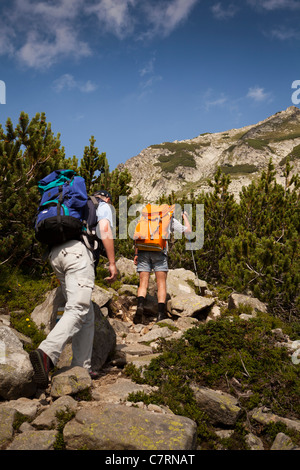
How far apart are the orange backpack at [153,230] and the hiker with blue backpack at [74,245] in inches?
103

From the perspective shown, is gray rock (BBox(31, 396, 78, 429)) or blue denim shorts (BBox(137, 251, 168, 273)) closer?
gray rock (BBox(31, 396, 78, 429))

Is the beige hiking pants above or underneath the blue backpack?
underneath

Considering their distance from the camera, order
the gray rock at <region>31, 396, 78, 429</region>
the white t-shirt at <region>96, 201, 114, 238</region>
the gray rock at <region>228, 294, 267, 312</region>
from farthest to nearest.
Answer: the gray rock at <region>228, 294, 267, 312</region>
the white t-shirt at <region>96, 201, 114, 238</region>
the gray rock at <region>31, 396, 78, 429</region>

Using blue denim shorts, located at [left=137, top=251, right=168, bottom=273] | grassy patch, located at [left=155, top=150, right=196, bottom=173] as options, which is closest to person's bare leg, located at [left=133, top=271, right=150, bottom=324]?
blue denim shorts, located at [left=137, top=251, right=168, bottom=273]

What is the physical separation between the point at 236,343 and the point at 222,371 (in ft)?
2.33

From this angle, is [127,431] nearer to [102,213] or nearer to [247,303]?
[102,213]

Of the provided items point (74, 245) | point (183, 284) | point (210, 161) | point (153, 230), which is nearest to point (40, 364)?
point (74, 245)

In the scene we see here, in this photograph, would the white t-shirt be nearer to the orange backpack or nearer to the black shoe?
the orange backpack

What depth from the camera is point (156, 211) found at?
687cm

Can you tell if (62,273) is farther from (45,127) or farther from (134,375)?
(45,127)

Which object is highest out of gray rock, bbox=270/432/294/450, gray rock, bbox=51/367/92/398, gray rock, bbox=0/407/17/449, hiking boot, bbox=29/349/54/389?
hiking boot, bbox=29/349/54/389

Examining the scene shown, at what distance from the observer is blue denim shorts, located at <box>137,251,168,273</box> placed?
22.1 ft

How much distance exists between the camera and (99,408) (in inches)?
110

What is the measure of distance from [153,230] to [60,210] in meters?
3.18
